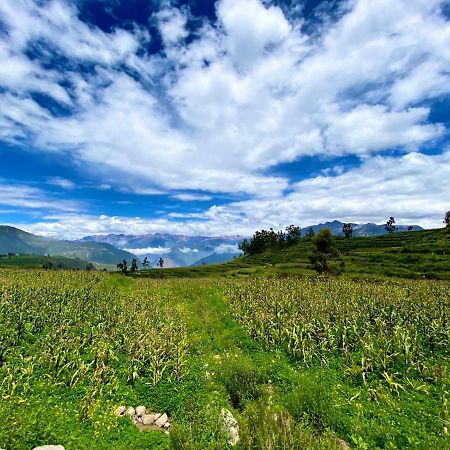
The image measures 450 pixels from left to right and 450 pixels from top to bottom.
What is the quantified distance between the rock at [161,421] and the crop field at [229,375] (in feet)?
1.62

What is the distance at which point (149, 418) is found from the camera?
12.5 meters

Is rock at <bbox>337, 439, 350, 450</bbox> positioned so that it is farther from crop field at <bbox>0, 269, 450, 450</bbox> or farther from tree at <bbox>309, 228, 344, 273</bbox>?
tree at <bbox>309, 228, 344, 273</bbox>

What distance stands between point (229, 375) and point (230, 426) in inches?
145

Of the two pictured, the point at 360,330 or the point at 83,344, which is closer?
the point at 83,344

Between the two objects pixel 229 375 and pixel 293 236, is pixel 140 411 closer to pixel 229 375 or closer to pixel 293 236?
pixel 229 375

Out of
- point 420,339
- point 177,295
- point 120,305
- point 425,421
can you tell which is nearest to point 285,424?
point 425,421

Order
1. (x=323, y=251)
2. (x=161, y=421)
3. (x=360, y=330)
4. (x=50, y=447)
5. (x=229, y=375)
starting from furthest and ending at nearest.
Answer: (x=323, y=251)
(x=360, y=330)
(x=229, y=375)
(x=161, y=421)
(x=50, y=447)

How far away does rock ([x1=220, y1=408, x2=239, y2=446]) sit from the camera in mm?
11110

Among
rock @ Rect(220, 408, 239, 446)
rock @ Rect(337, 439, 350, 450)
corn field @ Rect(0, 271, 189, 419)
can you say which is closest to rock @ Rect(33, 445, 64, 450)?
corn field @ Rect(0, 271, 189, 419)

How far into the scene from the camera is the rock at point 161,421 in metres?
12.3

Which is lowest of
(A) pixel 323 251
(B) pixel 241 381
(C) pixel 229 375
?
(B) pixel 241 381

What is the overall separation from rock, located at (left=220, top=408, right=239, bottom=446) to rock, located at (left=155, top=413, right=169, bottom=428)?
2.31 meters

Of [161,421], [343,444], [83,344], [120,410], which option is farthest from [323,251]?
[120,410]

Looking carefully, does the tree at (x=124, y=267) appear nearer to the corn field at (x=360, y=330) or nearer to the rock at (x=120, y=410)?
the corn field at (x=360, y=330)
